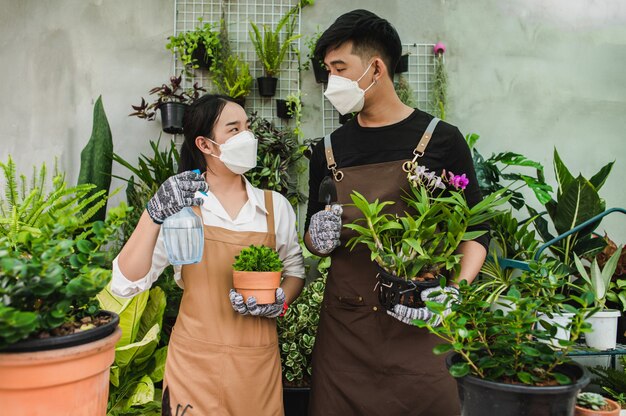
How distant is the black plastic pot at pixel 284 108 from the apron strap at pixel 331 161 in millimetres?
1501

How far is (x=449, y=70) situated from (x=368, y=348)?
8.24 ft

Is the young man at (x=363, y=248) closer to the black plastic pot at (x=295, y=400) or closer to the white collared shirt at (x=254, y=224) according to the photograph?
the white collared shirt at (x=254, y=224)

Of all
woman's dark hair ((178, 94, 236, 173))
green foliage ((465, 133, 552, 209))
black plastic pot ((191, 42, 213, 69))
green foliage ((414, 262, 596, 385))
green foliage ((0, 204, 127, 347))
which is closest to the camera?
green foliage ((0, 204, 127, 347))

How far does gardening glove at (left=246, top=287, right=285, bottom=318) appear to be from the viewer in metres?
1.56

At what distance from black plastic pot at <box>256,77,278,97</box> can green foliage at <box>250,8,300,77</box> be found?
0.05m

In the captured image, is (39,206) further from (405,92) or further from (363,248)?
(405,92)

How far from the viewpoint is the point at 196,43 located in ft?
10.5

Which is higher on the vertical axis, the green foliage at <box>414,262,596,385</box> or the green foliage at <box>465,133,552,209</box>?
the green foliage at <box>465,133,552,209</box>

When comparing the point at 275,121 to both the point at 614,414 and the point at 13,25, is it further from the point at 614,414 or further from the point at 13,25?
the point at 614,414

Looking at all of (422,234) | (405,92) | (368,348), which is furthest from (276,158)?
(422,234)

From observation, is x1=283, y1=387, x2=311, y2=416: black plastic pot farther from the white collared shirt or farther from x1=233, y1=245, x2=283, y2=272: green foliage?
x1=233, y1=245, x2=283, y2=272: green foliage

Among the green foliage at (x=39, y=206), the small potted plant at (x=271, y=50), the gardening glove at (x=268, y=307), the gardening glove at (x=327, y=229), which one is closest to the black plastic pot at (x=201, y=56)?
the small potted plant at (x=271, y=50)

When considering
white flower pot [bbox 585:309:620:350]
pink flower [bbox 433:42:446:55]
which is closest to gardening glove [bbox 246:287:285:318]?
white flower pot [bbox 585:309:620:350]

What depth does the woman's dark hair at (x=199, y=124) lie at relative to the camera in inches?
75.0
